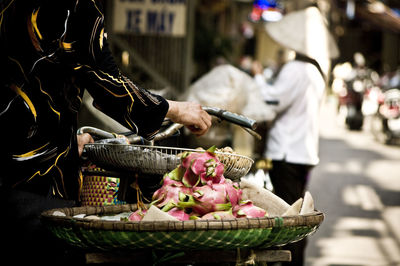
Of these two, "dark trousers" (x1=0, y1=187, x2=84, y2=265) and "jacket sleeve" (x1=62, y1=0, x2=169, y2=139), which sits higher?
"jacket sleeve" (x1=62, y1=0, x2=169, y2=139)

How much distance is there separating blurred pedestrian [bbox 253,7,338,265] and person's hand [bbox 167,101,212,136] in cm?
363

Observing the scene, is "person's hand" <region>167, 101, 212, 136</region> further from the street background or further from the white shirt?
the street background

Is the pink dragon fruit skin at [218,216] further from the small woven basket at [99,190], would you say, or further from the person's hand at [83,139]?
the person's hand at [83,139]

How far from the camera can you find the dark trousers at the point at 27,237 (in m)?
2.04

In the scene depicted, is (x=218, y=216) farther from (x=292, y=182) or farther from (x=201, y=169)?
(x=292, y=182)

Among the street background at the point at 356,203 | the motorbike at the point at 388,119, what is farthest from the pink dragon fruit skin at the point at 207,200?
the motorbike at the point at 388,119

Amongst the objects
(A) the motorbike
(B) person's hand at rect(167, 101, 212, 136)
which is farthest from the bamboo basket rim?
(A) the motorbike

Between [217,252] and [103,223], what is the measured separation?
35 centimetres

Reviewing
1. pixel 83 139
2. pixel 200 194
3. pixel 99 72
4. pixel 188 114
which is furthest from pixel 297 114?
pixel 200 194

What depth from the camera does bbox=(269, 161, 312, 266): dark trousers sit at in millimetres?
5821

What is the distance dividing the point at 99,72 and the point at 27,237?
562mm

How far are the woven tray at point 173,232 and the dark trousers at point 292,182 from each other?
3.94 meters

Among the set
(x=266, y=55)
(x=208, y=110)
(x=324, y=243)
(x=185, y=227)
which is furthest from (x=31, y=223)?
(x=266, y=55)

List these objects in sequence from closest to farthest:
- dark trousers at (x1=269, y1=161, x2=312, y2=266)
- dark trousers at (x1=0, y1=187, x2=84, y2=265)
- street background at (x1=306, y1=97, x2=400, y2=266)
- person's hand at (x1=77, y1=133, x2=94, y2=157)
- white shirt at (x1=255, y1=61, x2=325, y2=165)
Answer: dark trousers at (x1=0, y1=187, x2=84, y2=265) < person's hand at (x1=77, y1=133, x2=94, y2=157) < dark trousers at (x1=269, y1=161, x2=312, y2=266) < white shirt at (x1=255, y1=61, x2=325, y2=165) < street background at (x1=306, y1=97, x2=400, y2=266)
